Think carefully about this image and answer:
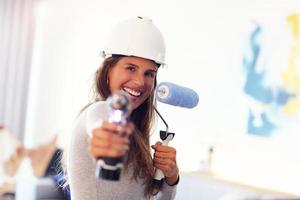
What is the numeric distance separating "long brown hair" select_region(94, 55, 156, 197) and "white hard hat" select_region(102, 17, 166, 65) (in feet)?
0.07

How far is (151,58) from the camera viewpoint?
0.68 meters

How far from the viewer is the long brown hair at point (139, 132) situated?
682 millimetres

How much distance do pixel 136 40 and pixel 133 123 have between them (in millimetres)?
127

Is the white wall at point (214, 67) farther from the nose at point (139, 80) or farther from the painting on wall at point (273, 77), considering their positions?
the nose at point (139, 80)

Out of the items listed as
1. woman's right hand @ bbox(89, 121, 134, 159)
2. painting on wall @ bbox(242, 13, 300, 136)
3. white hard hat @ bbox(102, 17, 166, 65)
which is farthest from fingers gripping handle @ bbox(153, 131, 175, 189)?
painting on wall @ bbox(242, 13, 300, 136)

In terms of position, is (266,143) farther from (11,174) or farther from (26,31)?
(26,31)

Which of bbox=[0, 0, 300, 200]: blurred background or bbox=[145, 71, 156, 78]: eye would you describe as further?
bbox=[0, 0, 300, 200]: blurred background

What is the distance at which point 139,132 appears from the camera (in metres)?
0.75

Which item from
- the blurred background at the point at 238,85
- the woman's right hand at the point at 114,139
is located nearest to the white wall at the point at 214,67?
the blurred background at the point at 238,85

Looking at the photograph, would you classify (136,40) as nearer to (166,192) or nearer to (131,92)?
(131,92)

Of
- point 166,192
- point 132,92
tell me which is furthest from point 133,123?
point 166,192

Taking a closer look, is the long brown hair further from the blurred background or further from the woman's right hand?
the blurred background

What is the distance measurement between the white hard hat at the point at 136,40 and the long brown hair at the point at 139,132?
0.02 metres

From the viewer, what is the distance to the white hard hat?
672 mm
